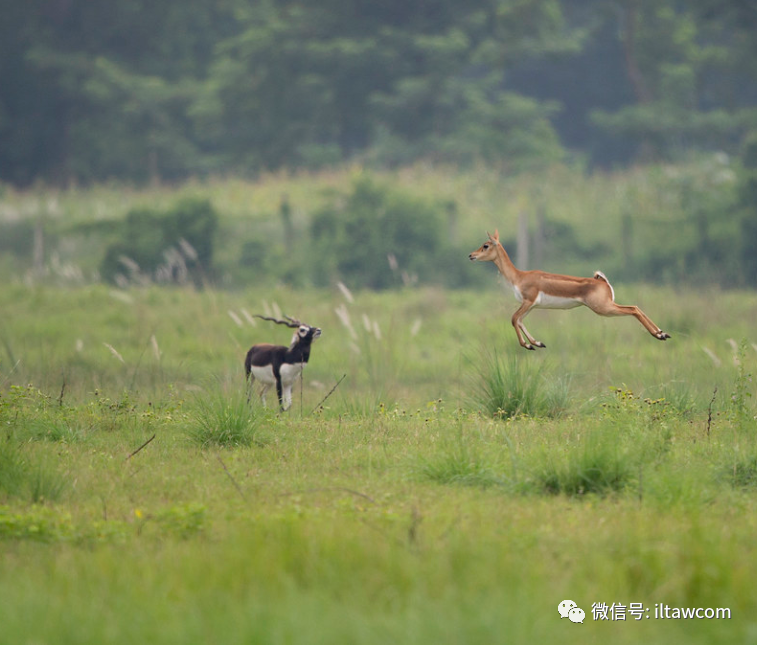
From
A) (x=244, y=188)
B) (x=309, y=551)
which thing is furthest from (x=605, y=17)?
(x=309, y=551)

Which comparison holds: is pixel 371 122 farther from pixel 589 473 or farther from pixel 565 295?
pixel 565 295

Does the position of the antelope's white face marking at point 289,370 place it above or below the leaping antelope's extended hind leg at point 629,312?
below

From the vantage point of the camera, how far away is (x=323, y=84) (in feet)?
136

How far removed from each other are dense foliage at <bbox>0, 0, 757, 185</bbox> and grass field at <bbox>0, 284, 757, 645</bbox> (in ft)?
92.8

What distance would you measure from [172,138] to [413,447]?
37.2 metres

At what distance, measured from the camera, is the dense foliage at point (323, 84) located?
4062 cm

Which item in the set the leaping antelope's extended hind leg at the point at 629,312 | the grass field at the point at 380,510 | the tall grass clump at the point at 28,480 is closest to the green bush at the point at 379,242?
the grass field at the point at 380,510

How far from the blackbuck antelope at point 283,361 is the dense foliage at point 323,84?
28.8m

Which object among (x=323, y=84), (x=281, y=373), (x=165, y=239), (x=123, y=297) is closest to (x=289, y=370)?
(x=281, y=373)

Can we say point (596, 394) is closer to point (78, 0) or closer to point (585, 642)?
point (585, 642)

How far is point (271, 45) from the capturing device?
135ft

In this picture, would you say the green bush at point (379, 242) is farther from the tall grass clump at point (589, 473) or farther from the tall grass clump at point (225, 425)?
the tall grass clump at point (589, 473)

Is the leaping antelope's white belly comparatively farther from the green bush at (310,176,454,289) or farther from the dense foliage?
the dense foliage

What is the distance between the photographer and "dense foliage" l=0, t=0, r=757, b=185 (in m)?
40.6
